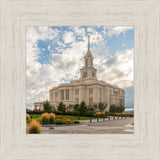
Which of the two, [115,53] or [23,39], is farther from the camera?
[115,53]

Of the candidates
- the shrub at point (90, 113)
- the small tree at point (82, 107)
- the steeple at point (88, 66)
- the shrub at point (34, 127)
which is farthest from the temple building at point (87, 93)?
the shrub at point (34, 127)

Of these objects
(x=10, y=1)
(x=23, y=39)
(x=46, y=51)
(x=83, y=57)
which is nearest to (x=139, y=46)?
(x=83, y=57)

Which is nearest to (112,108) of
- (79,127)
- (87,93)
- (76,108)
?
(87,93)

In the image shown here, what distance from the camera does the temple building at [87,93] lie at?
389 centimetres

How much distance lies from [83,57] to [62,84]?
108 centimetres

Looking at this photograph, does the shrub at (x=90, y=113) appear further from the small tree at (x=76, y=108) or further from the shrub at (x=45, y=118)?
the shrub at (x=45, y=118)

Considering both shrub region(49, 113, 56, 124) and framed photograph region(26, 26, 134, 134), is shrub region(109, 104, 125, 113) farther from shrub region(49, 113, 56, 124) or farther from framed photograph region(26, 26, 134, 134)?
shrub region(49, 113, 56, 124)

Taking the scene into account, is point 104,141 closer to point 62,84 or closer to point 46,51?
point 62,84

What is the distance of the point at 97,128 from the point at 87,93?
1.24 metres

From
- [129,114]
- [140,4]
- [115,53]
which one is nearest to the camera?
[140,4]

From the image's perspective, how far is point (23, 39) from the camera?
3102mm

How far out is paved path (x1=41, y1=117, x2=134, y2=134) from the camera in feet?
10.8

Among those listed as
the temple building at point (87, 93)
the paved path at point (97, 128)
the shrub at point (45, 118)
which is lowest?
the paved path at point (97, 128)

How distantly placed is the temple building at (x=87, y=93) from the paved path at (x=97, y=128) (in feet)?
1.93
